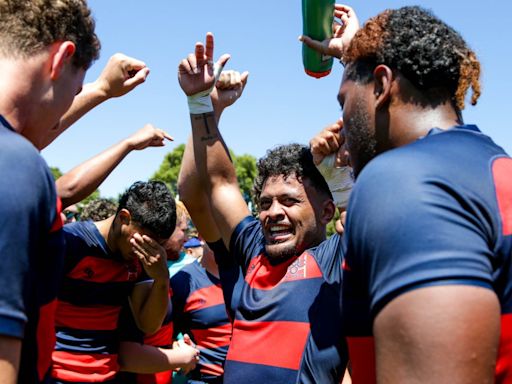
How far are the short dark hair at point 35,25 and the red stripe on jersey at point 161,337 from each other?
3.45 meters

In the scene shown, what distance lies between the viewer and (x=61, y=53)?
175cm

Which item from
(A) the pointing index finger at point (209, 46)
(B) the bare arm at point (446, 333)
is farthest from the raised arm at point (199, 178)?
(B) the bare arm at point (446, 333)

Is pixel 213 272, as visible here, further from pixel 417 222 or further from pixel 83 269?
pixel 417 222

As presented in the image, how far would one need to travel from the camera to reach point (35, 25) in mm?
1719

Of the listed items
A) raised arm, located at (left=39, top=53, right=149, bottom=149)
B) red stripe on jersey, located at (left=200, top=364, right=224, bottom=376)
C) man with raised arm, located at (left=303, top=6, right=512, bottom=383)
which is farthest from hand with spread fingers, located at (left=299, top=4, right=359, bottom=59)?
red stripe on jersey, located at (left=200, top=364, right=224, bottom=376)

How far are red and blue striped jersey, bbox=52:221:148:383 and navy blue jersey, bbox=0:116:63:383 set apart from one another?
8.13ft

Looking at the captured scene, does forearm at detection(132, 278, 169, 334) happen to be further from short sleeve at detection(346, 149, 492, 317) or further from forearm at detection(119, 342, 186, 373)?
short sleeve at detection(346, 149, 492, 317)

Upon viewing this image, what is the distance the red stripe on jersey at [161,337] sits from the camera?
493cm

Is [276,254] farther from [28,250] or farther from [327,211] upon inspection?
[28,250]

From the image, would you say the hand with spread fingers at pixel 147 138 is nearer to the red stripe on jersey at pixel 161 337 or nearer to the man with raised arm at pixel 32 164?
the red stripe on jersey at pixel 161 337

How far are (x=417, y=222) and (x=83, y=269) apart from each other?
3236mm

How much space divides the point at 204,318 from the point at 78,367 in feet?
3.86

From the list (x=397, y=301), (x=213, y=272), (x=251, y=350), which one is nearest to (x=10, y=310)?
(x=397, y=301)

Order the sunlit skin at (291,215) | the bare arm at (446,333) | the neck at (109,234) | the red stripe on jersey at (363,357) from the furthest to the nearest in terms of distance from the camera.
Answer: the neck at (109,234)
the sunlit skin at (291,215)
the red stripe on jersey at (363,357)
the bare arm at (446,333)
